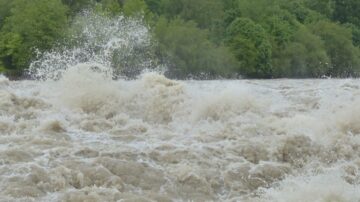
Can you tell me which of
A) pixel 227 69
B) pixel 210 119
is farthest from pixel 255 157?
pixel 227 69

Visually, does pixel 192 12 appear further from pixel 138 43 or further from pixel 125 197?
pixel 125 197

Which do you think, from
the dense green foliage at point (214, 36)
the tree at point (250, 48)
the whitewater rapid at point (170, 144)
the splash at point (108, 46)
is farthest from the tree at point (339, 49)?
the whitewater rapid at point (170, 144)

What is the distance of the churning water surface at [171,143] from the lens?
10539 mm

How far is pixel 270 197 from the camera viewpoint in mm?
10469

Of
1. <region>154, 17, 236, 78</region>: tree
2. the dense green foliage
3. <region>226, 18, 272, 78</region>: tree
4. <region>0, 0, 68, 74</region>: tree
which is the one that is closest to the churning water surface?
<region>0, 0, 68, 74</region>: tree

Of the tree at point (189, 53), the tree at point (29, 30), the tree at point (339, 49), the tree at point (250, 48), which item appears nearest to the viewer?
the tree at point (29, 30)

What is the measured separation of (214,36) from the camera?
49.7 meters

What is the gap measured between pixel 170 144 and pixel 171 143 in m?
0.13

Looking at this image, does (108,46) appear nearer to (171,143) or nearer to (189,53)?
(189,53)

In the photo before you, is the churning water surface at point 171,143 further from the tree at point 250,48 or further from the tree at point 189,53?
the tree at point 250,48

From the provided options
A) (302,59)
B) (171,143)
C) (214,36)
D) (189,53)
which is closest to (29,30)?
(189,53)

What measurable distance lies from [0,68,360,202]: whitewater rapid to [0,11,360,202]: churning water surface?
2cm

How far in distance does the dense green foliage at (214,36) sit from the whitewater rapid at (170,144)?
2487cm

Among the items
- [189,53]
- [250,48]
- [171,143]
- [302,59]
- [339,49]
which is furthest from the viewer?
[339,49]
